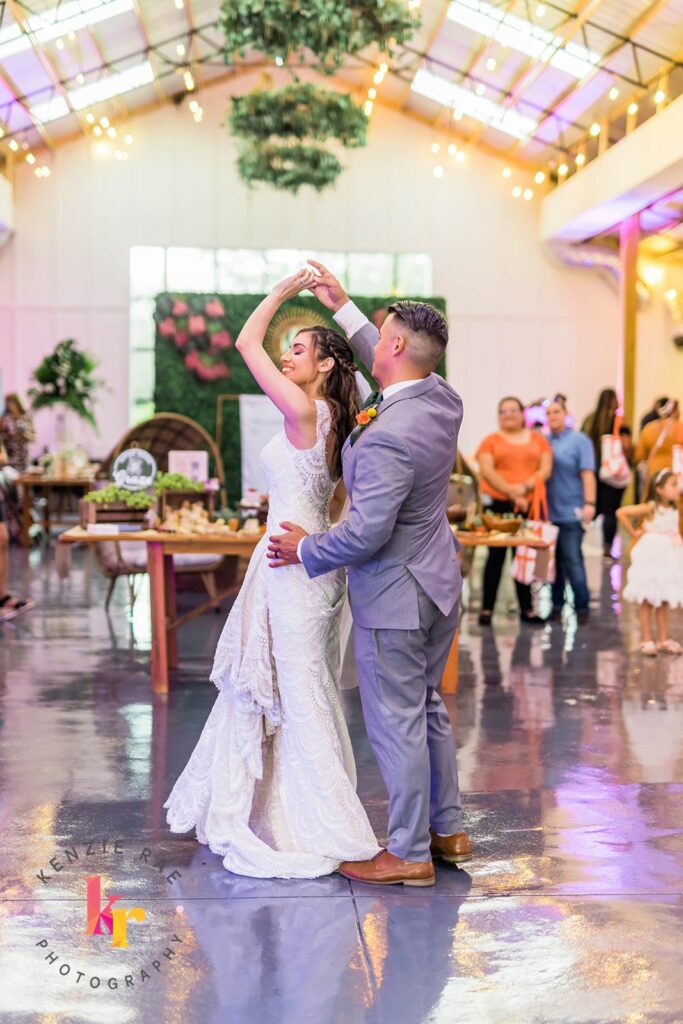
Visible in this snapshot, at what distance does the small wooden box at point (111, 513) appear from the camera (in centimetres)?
607

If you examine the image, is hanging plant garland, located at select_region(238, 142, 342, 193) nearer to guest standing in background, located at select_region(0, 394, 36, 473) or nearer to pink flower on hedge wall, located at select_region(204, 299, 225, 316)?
pink flower on hedge wall, located at select_region(204, 299, 225, 316)

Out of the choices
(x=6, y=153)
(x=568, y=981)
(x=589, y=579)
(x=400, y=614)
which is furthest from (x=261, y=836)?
(x=6, y=153)

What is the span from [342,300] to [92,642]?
3820mm

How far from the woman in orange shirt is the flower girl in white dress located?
3.49 ft

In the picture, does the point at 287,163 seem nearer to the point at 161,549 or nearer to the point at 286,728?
the point at 161,549

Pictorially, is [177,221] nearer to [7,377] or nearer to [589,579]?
[7,377]

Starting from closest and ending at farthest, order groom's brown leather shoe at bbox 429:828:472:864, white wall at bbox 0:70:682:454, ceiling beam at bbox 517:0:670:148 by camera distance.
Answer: groom's brown leather shoe at bbox 429:828:472:864 < ceiling beam at bbox 517:0:670:148 < white wall at bbox 0:70:682:454

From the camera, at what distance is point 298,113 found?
Answer: 9.79 meters

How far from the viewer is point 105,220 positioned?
58.6 feet

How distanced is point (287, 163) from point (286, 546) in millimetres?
8757

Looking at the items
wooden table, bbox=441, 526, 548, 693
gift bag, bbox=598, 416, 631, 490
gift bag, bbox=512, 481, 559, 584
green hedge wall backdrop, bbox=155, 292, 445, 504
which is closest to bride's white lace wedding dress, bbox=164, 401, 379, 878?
wooden table, bbox=441, 526, 548, 693

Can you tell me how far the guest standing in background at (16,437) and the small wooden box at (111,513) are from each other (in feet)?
23.9

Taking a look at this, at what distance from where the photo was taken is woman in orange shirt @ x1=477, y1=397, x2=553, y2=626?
7.75m

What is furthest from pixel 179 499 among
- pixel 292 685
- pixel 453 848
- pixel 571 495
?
pixel 453 848
